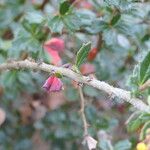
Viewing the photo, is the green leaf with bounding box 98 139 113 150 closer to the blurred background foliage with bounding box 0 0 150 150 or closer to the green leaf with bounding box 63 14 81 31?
the blurred background foliage with bounding box 0 0 150 150

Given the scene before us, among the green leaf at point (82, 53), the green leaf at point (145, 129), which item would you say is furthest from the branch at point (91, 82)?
the green leaf at point (145, 129)

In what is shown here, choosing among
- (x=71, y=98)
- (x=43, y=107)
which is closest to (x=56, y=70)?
(x=71, y=98)

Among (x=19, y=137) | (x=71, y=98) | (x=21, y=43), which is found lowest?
(x=19, y=137)

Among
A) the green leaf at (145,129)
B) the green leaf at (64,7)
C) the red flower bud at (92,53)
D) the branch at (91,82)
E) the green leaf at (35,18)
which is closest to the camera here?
the branch at (91,82)

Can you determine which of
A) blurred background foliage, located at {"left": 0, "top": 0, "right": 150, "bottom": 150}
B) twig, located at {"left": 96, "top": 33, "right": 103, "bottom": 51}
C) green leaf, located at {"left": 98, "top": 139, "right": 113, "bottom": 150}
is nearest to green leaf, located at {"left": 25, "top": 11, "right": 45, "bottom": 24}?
blurred background foliage, located at {"left": 0, "top": 0, "right": 150, "bottom": 150}

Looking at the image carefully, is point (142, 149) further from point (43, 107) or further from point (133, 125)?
point (43, 107)

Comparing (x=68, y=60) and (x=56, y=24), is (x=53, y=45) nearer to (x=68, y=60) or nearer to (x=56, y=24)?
(x=56, y=24)

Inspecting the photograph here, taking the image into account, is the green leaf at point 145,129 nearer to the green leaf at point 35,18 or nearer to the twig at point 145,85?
the twig at point 145,85
